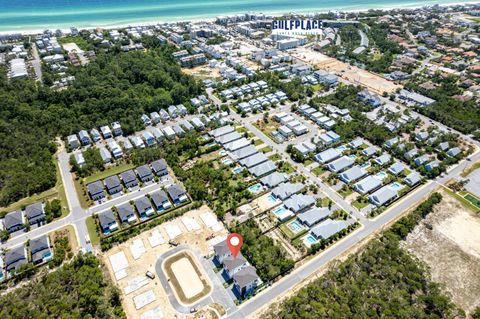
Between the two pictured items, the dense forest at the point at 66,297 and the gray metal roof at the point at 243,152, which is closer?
the dense forest at the point at 66,297

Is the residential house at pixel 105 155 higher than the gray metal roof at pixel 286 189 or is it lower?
higher

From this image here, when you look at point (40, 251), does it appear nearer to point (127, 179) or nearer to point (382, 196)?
point (127, 179)

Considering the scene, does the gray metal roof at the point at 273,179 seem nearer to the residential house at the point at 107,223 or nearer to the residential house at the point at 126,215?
the residential house at the point at 126,215

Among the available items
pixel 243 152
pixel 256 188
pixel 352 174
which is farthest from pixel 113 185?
pixel 352 174

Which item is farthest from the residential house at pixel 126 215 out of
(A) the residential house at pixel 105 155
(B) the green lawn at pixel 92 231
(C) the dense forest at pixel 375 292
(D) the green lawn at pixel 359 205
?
(D) the green lawn at pixel 359 205

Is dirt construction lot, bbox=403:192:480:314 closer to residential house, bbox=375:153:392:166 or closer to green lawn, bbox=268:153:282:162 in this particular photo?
residential house, bbox=375:153:392:166

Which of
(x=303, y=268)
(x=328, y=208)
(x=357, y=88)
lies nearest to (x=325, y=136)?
(x=328, y=208)

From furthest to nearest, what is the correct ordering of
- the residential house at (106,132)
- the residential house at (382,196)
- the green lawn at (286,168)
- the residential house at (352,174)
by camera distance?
the residential house at (106,132), the green lawn at (286,168), the residential house at (352,174), the residential house at (382,196)
